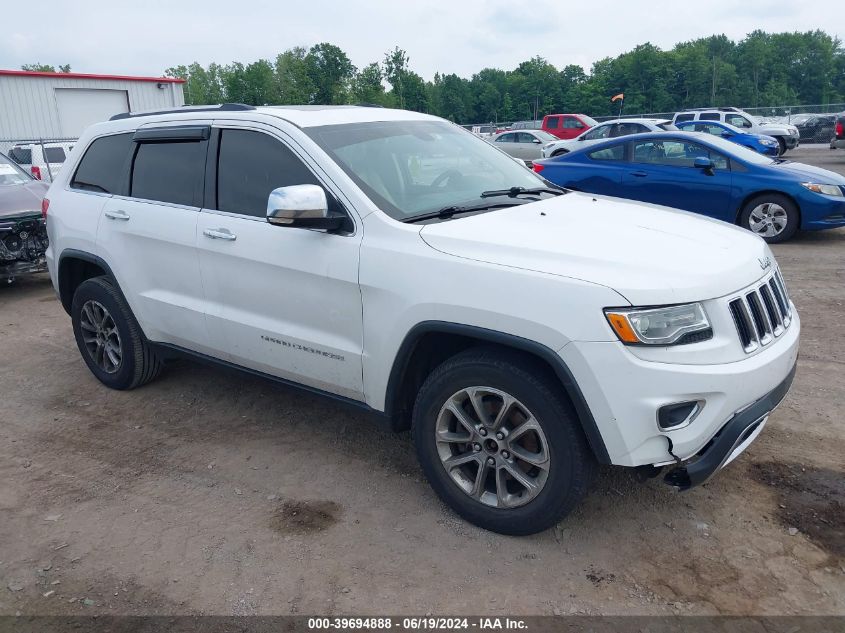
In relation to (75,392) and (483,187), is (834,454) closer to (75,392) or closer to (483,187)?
(483,187)

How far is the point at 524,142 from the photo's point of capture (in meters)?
23.3

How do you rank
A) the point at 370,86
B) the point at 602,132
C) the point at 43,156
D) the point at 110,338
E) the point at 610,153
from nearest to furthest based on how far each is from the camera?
1. the point at 110,338
2. the point at 610,153
3. the point at 43,156
4. the point at 602,132
5. the point at 370,86

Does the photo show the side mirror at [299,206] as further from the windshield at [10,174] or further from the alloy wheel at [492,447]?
the windshield at [10,174]

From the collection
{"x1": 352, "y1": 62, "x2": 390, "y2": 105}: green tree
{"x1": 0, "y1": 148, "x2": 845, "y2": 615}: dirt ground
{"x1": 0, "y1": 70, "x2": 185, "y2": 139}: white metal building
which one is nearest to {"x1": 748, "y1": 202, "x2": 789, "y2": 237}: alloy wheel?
{"x1": 0, "y1": 148, "x2": 845, "y2": 615}: dirt ground

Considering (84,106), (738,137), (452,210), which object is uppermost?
(84,106)

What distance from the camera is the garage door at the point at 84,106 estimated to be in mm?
26453

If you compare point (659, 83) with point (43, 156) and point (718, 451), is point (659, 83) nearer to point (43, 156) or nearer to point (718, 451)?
point (43, 156)

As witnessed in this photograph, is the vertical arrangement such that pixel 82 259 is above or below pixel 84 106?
below

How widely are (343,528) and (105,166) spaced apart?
10.2ft

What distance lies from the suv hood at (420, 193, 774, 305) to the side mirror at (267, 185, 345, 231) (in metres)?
0.51

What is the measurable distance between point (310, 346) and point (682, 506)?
6.62 feet

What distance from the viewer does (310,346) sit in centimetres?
363

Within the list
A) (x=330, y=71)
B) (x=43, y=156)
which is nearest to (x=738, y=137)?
(x=43, y=156)

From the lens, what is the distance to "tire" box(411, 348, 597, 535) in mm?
2895
